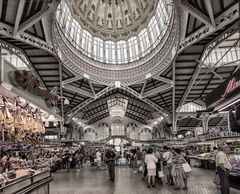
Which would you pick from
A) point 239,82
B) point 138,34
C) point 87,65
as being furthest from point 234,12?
point 138,34

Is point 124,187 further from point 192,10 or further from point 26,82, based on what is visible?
point 192,10

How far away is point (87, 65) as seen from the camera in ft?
108

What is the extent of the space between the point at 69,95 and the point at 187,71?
14.4 m

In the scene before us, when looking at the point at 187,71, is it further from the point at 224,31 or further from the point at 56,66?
the point at 56,66

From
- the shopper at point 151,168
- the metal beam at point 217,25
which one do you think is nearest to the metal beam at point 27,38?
the metal beam at point 217,25

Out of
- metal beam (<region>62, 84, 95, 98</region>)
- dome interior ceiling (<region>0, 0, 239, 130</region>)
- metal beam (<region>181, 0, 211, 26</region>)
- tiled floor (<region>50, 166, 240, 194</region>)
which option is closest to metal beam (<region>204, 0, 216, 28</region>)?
dome interior ceiling (<region>0, 0, 239, 130</region>)

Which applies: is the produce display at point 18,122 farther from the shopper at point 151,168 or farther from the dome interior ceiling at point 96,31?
the dome interior ceiling at point 96,31

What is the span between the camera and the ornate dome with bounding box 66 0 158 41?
36156mm

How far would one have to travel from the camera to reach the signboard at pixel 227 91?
25.2 ft

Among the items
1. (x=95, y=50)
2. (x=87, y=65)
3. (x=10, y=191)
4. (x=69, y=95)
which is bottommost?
(x=10, y=191)

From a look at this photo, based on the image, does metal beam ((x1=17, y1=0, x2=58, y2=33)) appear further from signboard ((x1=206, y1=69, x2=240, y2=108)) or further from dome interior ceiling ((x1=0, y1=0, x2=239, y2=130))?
signboard ((x1=206, y1=69, x2=240, y2=108))

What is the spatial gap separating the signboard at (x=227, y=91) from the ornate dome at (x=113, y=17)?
1034 inches

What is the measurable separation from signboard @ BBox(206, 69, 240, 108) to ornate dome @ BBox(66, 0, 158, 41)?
26251 millimetres

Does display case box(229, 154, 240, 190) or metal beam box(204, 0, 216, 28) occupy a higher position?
metal beam box(204, 0, 216, 28)
